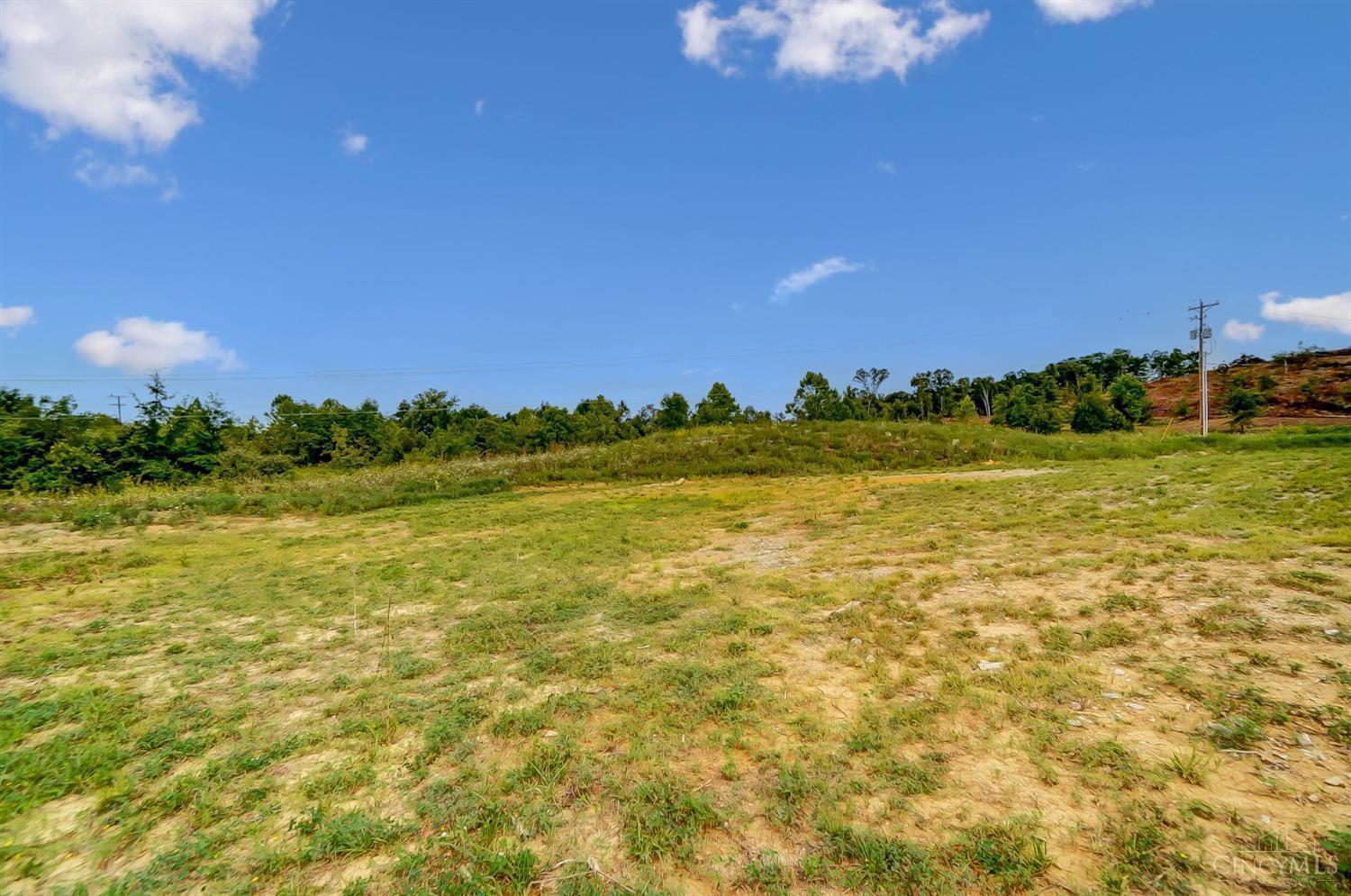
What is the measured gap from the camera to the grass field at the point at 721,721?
9.11 ft

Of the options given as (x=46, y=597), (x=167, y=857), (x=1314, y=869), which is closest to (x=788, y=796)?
(x=1314, y=869)

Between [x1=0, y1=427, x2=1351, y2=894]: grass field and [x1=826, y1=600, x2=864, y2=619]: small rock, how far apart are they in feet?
0.75

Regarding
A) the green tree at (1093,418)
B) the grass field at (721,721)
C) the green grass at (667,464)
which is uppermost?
the green tree at (1093,418)

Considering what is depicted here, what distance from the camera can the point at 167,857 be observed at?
296 centimetres

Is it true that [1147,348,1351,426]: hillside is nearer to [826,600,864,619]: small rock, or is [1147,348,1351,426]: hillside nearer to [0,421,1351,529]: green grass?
[0,421,1351,529]: green grass

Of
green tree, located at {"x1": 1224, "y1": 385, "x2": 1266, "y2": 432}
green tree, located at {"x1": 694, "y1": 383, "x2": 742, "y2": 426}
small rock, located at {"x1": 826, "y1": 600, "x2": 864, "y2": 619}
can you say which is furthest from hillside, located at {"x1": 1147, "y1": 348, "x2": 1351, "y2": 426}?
small rock, located at {"x1": 826, "y1": 600, "x2": 864, "y2": 619}

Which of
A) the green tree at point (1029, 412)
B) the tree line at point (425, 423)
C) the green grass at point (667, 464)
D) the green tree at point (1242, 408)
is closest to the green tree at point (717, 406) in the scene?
the tree line at point (425, 423)

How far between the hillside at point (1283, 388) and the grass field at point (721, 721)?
212ft

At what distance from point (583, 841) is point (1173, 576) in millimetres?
7451

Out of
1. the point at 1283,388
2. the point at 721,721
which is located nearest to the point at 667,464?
the point at 721,721

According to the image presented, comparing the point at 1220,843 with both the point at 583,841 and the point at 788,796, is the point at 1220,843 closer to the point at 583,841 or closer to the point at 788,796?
the point at 788,796

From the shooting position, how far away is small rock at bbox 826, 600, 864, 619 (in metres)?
6.29

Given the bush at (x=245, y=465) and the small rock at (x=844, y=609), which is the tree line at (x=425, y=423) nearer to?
the bush at (x=245, y=465)

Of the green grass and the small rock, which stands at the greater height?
the green grass
